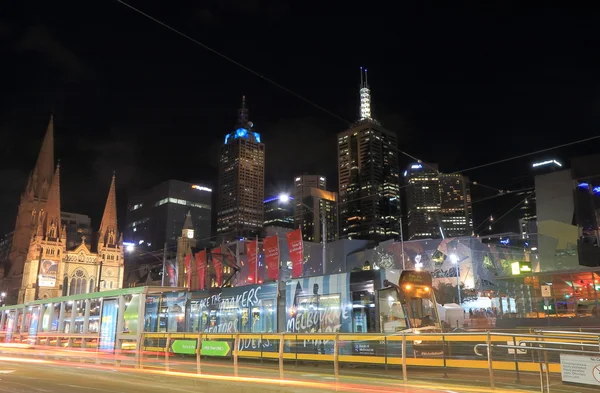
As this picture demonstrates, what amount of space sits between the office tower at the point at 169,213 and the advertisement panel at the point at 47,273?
51898 mm

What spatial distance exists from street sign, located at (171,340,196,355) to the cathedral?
102m

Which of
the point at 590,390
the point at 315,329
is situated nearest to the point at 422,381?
the point at 590,390

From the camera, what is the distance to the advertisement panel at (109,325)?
21.1m

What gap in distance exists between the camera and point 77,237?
524ft

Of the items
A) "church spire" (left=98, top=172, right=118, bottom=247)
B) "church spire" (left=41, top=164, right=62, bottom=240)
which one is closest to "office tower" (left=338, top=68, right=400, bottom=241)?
"church spire" (left=98, top=172, right=118, bottom=247)

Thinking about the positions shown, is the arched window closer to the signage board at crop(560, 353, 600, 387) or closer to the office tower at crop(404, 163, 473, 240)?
the office tower at crop(404, 163, 473, 240)

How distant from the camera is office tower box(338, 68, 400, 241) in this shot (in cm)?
16450

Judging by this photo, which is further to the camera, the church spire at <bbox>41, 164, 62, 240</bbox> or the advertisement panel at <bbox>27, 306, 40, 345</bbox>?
the church spire at <bbox>41, 164, 62, 240</bbox>

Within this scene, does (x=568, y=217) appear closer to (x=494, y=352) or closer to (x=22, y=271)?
(x=494, y=352)

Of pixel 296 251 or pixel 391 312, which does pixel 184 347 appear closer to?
pixel 391 312

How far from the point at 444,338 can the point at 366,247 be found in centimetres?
9204

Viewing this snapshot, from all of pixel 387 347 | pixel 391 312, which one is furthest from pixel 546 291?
pixel 387 347

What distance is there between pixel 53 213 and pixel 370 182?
10526 cm

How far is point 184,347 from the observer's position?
17.1 meters
